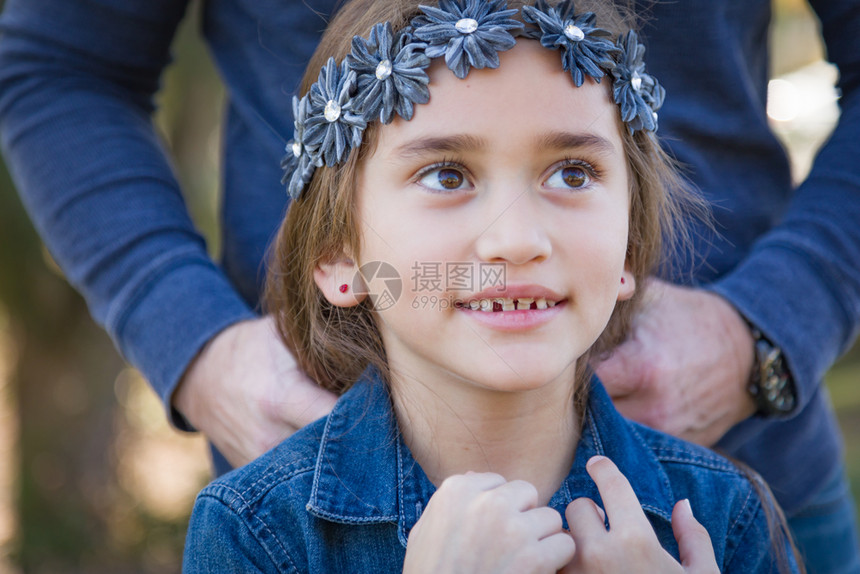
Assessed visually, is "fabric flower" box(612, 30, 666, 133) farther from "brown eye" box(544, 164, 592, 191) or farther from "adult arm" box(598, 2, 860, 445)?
"adult arm" box(598, 2, 860, 445)

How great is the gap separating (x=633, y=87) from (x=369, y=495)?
37.1 inches

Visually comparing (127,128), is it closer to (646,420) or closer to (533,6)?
(533,6)

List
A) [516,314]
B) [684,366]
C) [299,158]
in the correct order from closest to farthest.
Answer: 1. [516,314]
2. [299,158]
3. [684,366]

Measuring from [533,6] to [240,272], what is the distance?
1056mm

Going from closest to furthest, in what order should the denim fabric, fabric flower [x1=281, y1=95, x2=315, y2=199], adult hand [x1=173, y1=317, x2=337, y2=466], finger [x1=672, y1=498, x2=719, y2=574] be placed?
finger [x1=672, y1=498, x2=719, y2=574]
fabric flower [x1=281, y1=95, x2=315, y2=199]
adult hand [x1=173, y1=317, x2=337, y2=466]
the denim fabric

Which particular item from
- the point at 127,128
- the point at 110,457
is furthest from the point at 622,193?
the point at 110,457

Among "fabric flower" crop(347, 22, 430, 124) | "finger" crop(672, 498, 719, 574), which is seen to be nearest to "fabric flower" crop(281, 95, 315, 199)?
"fabric flower" crop(347, 22, 430, 124)

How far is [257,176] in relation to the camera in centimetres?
208

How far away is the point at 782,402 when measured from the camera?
6.07 feet

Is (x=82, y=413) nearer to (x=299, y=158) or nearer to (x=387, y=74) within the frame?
(x=299, y=158)

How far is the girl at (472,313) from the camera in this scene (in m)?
1.38

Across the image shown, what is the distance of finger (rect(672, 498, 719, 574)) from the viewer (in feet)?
4.58

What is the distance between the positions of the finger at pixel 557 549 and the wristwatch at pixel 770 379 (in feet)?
2.42

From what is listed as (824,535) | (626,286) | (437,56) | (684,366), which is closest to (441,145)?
(437,56)
